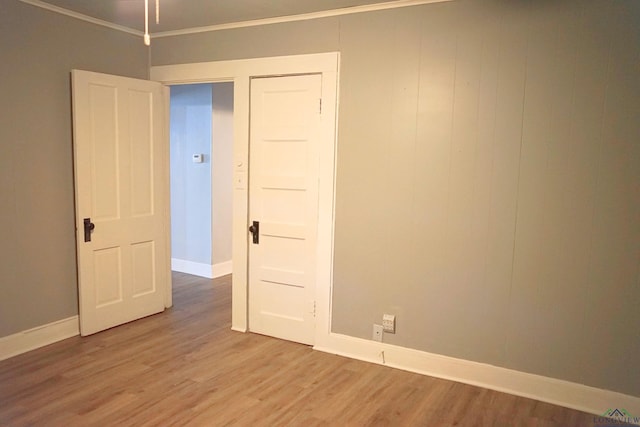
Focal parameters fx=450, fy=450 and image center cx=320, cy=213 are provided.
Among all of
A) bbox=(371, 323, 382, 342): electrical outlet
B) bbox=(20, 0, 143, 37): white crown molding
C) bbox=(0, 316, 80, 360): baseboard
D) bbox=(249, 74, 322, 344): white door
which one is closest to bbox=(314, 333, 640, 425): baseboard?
bbox=(371, 323, 382, 342): electrical outlet

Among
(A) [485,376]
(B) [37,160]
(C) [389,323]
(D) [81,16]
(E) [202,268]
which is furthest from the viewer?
(E) [202,268]

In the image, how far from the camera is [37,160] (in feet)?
11.2

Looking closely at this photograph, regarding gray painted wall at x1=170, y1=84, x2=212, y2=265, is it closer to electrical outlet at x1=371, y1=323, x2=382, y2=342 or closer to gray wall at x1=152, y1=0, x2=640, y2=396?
gray wall at x1=152, y1=0, x2=640, y2=396

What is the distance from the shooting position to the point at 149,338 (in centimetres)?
372

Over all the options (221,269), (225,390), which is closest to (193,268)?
(221,269)

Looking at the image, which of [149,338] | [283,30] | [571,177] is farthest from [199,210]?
[571,177]

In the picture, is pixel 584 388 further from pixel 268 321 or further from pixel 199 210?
pixel 199 210

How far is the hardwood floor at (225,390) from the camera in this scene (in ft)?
8.55

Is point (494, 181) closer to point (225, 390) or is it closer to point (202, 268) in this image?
point (225, 390)

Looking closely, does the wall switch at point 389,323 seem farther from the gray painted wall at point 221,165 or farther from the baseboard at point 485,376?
the gray painted wall at point 221,165

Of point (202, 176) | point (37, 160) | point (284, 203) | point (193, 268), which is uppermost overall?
point (37, 160)

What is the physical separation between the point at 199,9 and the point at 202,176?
2.50 m

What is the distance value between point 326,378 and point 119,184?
2369 mm

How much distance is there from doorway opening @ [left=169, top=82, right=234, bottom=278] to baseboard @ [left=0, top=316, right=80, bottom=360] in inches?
80.3
